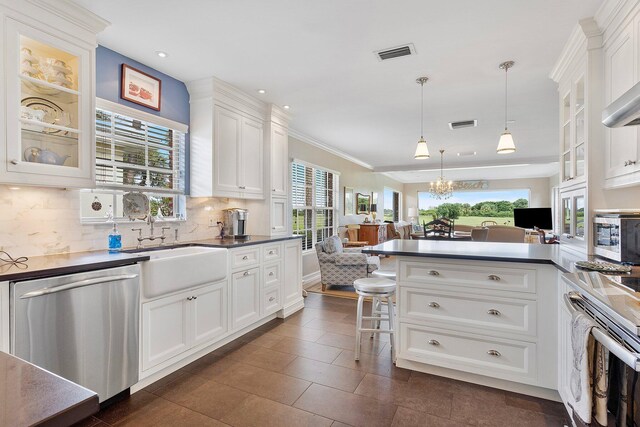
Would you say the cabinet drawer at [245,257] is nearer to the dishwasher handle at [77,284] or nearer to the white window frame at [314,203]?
the dishwasher handle at [77,284]

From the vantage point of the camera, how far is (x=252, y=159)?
3816 mm

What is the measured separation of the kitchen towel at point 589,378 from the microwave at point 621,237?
2.68ft

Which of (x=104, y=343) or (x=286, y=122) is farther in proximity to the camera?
(x=286, y=122)

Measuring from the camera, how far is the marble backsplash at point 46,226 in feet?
6.88

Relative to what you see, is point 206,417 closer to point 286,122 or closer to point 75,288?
point 75,288

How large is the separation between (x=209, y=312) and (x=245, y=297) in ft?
1.59

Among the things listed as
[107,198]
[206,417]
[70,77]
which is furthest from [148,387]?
[70,77]

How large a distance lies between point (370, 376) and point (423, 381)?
386mm

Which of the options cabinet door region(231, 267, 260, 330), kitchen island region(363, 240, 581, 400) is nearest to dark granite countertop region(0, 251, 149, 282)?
cabinet door region(231, 267, 260, 330)

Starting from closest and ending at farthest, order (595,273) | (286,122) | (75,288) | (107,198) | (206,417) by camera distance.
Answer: (595,273) → (75,288) → (206,417) → (107,198) → (286,122)

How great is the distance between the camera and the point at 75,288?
A: 1838mm

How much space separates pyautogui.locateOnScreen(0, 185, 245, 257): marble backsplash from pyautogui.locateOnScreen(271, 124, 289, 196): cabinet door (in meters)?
1.71

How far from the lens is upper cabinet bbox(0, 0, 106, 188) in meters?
1.88

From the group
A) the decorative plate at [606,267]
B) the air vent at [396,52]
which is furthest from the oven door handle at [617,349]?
the air vent at [396,52]
